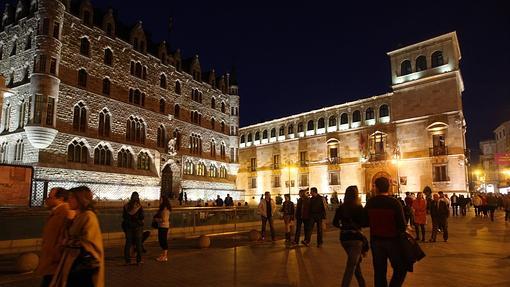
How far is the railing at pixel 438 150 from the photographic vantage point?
39.0 meters

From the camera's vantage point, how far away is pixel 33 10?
28.5 meters

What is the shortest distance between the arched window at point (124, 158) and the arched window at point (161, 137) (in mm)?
4212

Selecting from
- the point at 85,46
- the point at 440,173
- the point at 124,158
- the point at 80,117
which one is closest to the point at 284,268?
the point at 80,117

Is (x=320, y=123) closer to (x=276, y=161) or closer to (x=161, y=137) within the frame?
(x=276, y=161)

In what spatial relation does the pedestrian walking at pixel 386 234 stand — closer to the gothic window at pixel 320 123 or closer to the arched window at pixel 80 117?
the arched window at pixel 80 117

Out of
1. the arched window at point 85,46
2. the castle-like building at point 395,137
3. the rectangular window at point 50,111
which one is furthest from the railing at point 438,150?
the rectangular window at point 50,111

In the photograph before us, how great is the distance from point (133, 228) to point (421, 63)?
40.8m

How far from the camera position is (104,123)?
32062 millimetres

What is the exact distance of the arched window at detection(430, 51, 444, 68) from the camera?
40.8 m

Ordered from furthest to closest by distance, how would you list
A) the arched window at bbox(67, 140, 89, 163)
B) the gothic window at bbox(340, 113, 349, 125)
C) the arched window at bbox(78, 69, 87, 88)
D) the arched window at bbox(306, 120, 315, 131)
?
the arched window at bbox(306, 120, 315, 131) → the gothic window at bbox(340, 113, 349, 125) → the arched window at bbox(78, 69, 87, 88) → the arched window at bbox(67, 140, 89, 163)

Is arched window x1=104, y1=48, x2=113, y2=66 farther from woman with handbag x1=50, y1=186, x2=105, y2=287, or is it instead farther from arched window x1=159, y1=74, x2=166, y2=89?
woman with handbag x1=50, y1=186, x2=105, y2=287

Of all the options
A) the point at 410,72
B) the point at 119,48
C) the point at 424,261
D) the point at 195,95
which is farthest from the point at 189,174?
the point at 424,261

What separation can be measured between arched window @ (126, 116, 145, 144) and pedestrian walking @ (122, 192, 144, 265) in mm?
25513


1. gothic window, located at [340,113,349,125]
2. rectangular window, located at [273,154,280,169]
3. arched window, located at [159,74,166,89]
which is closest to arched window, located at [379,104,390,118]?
gothic window, located at [340,113,349,125]
